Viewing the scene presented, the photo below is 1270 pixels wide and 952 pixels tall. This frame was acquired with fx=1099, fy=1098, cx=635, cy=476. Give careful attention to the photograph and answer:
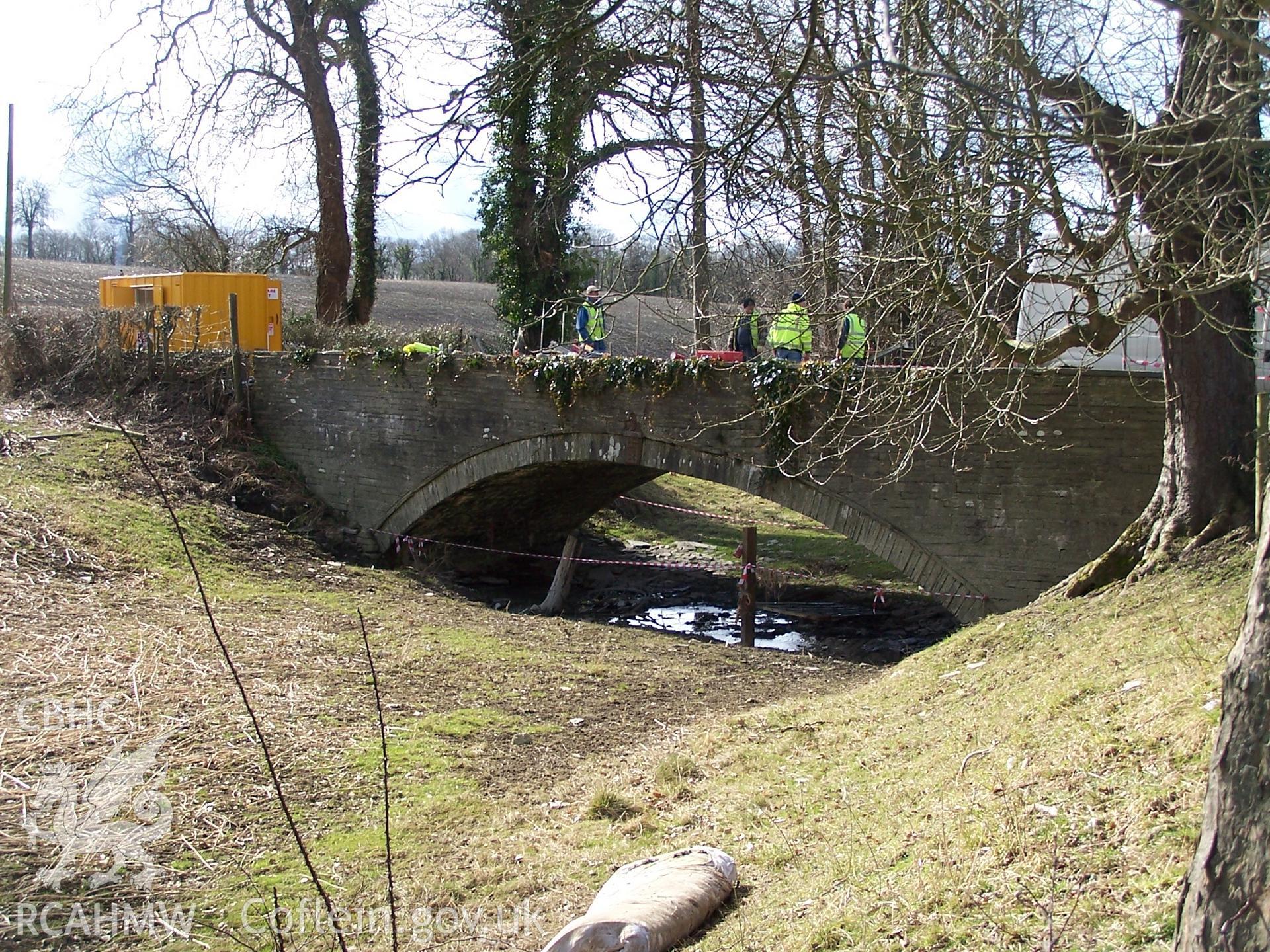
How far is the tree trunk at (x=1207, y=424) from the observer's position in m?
7.46

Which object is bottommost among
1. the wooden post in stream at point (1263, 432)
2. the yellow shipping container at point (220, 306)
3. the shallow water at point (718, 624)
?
the shallow water at point (718, 624)

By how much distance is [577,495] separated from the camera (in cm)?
1691

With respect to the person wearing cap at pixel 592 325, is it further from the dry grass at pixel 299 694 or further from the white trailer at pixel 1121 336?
the dry grass at pixel 299 694

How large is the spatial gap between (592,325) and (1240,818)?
5.83 meters

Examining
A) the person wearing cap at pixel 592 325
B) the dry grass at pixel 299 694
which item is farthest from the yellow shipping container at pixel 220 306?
the person wearing cap at pixel 592 325

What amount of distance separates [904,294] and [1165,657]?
97.9 inches

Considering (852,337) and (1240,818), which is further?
(852,337)

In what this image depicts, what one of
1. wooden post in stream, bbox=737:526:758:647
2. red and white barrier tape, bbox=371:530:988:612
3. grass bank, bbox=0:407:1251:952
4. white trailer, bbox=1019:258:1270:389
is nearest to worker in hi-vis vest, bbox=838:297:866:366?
white trailer, bbox=1019:258:1270:389

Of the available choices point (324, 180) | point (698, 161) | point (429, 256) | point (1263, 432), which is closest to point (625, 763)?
point (698, 161)

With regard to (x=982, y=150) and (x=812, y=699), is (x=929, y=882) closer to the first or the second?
(x=982, y=150)

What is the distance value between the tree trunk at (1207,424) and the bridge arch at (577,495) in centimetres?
290

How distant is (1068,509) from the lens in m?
9.89

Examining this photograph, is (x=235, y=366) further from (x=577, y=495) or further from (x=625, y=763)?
(x=625, y=763)

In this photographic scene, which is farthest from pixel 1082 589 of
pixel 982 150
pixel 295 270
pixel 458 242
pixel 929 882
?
pixel 458 242
